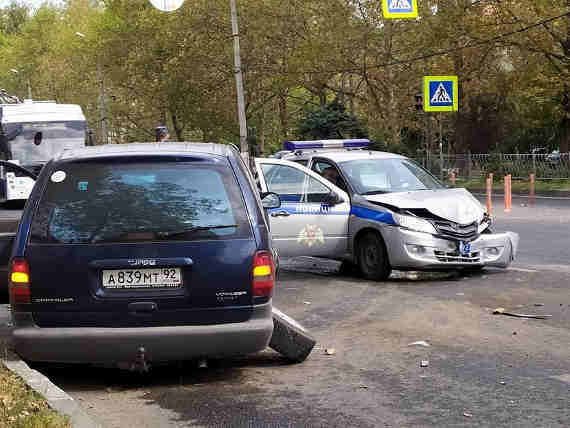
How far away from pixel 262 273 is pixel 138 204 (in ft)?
2.90

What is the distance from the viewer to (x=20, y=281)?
6.73 metres

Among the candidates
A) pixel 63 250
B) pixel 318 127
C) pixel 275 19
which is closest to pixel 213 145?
pixel 63 250

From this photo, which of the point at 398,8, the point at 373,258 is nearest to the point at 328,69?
the point at 398,8

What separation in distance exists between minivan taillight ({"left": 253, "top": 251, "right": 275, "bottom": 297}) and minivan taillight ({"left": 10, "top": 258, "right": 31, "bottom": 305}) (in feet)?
4.58

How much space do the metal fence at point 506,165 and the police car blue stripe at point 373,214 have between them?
65.2ft

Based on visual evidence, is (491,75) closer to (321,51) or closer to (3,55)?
(321,51)

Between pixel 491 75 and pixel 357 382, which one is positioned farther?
pixel 491 75

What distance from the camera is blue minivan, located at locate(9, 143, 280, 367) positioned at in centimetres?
668

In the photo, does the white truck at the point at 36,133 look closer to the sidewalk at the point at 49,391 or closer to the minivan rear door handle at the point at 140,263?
the sidewalk at the point at 49,391

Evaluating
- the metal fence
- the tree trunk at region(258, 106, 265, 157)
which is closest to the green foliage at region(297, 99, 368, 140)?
the metal fence

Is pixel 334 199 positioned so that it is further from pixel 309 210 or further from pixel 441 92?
A: pixel 441 92

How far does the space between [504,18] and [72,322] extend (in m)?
34.8

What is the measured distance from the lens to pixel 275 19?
180 feet

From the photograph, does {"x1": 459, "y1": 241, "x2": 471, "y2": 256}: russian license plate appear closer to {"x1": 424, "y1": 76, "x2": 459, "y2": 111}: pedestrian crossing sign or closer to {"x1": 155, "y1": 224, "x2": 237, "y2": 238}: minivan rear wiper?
{"x1": 155, "y1": 224, "x2": 237, "y2": 238}: minivan rear wiper
